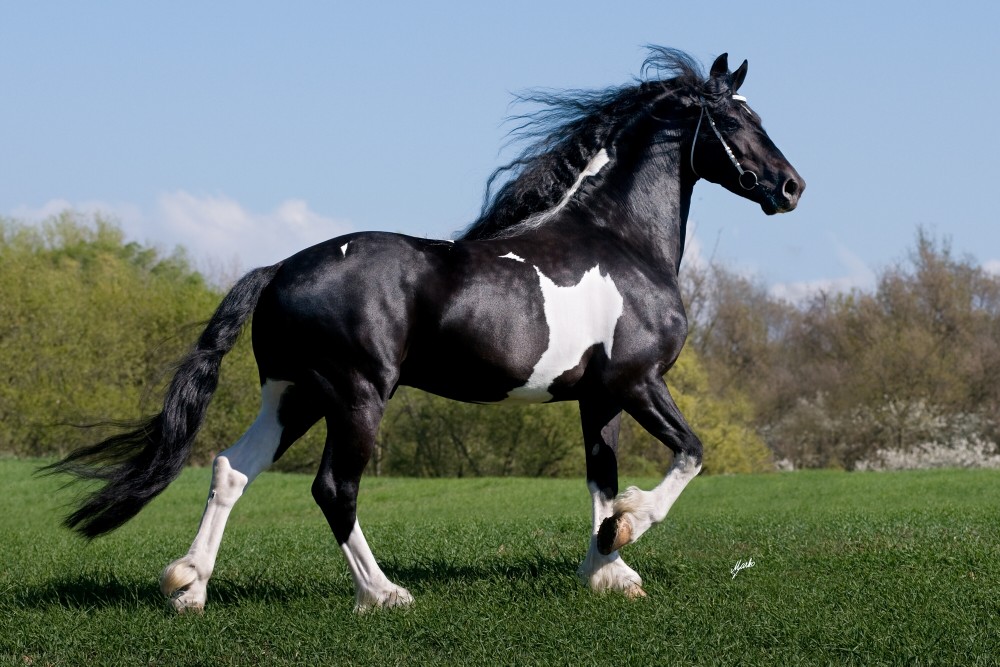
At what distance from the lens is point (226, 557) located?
8445mm

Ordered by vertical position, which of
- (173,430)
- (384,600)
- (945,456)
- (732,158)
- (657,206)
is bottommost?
(945,456)

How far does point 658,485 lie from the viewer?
6.09 meters

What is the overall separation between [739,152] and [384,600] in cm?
345

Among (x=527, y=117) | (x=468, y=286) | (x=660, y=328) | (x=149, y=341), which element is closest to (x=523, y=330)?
(x=468, y=286)

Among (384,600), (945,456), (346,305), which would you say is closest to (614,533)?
(384,600)

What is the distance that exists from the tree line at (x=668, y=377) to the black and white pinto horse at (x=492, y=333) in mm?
23151

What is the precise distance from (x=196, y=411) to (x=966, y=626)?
4.14 m

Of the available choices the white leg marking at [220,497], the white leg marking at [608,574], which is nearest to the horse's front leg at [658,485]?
the white leg marking at [608,574]

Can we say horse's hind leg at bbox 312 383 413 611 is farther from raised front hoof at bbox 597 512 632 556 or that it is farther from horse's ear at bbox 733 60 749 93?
horse's ear at bbox 733 60 749 93

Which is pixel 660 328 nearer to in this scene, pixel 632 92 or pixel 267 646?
pixel 632 92

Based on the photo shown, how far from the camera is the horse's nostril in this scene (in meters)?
6.74

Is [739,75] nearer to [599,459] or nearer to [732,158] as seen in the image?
[732,158]

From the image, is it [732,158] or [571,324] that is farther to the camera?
[732,158]

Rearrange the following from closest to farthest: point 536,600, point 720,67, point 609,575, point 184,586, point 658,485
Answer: point 184,586, point 536,600, point 658,485, point 609,575, point 720,67
